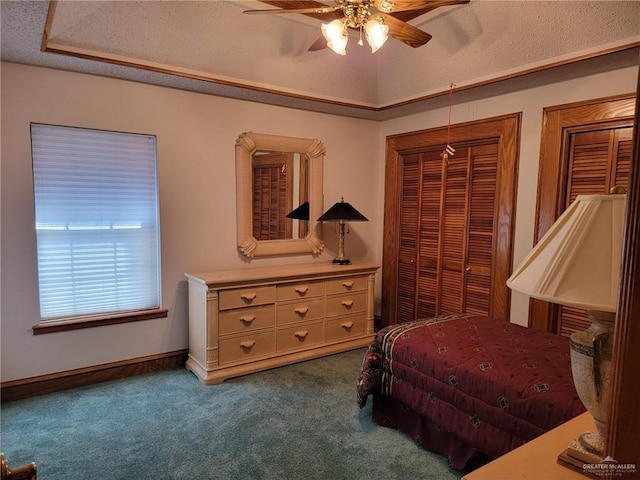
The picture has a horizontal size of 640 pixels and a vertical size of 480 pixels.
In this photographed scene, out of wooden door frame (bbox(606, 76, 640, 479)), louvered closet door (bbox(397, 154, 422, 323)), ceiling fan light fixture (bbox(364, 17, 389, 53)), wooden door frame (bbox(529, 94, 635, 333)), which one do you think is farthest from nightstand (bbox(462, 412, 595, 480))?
louvered closet door (bbox(397, 154, 422, 323))

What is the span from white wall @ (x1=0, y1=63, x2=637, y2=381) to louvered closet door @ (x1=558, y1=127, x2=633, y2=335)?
0.28 meters

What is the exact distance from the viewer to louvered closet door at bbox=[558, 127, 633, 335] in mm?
2787

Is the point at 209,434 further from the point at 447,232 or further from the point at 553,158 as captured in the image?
the point at 553,158

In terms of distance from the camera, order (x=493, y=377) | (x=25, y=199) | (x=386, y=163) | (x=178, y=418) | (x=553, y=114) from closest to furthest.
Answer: (x=493, y=377) → (x=178, y=418) → (x=25, y=199) → (x=553, y=114) → (x=386, y=163)

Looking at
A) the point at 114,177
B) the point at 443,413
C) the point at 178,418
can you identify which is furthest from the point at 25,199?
the point at 443,413

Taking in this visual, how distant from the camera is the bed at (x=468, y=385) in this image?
1.79 metres

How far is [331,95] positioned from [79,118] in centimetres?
214

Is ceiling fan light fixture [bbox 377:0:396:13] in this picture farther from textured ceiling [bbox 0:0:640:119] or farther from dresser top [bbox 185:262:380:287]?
dresser top [bbox 185:262:380:287]

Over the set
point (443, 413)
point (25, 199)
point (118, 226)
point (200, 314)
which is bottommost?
point (443, 413)

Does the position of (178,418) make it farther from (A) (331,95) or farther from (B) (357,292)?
(A) (331,95)

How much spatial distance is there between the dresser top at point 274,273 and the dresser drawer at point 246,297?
0.07m

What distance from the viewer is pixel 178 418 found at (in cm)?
266

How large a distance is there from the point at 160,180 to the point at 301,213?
A: 4.58 feet

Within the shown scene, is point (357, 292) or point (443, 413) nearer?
point (443, 413)
